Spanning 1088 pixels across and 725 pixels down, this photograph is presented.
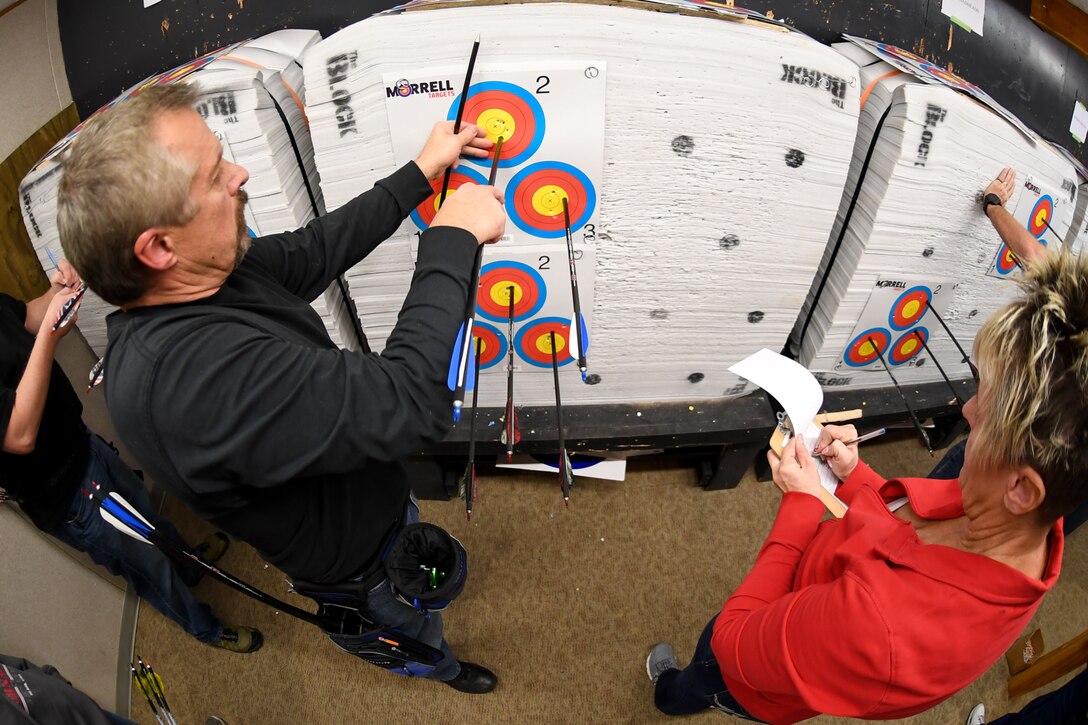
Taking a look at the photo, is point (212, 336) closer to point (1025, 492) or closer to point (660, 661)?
point (1025, 492)

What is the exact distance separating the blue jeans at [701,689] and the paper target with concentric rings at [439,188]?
31.1 inches

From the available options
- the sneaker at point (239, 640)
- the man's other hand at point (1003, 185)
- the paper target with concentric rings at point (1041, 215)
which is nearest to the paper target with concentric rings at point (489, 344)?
the sneaker at point (239, 640)

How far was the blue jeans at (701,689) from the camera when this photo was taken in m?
1.04

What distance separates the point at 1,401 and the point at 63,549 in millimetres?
518

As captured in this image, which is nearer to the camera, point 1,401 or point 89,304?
point 1,401

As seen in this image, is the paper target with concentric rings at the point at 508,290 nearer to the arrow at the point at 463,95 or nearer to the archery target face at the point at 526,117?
the archery target face at the point at 526,117

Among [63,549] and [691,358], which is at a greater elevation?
[691,358]

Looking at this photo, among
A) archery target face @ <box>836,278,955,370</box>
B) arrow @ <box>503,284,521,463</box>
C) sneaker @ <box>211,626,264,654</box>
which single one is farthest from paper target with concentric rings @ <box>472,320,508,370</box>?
sneaker @ <box>211,626,264,654</box>

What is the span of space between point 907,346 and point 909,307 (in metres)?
0.14

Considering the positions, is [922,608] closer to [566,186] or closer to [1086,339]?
[1086,339]

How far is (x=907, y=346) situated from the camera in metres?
1.41

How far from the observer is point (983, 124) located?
1103mm

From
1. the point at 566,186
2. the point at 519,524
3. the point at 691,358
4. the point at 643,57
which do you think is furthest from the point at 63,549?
the point at 643,57

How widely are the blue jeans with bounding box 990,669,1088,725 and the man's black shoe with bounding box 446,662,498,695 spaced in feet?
3.12
